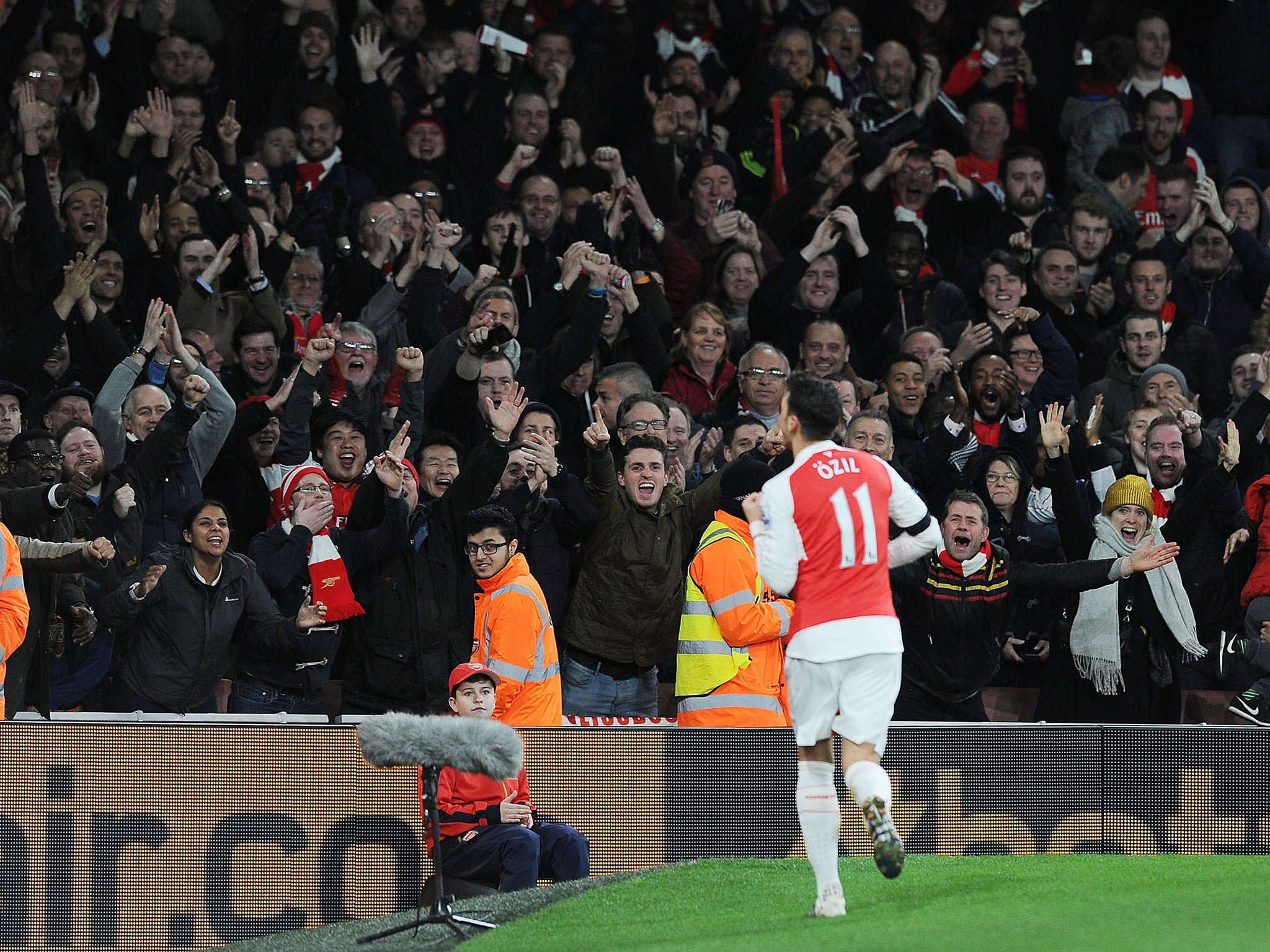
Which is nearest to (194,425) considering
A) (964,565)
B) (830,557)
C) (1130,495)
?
(964,565)

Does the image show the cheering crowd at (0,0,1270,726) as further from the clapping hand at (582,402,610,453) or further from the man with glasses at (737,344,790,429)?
the clapping hand at (582,402,610,453)

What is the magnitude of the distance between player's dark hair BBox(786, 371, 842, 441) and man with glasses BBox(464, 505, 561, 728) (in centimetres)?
221

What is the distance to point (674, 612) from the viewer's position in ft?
30.3

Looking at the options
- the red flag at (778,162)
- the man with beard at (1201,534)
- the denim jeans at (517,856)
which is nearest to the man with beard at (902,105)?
the red flag at (778,162)

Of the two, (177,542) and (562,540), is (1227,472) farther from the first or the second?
(177,542)

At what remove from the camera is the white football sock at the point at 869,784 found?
624 centimetres

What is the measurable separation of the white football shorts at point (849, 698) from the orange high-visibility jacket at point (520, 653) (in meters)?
2.05

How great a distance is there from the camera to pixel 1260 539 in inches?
404

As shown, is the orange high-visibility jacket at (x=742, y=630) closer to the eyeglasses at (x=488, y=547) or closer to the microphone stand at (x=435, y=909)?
the eyeglasses at (x=488, y=547)

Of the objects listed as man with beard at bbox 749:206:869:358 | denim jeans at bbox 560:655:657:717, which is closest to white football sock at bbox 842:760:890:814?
denim jeans at bbox 560:655:657:717

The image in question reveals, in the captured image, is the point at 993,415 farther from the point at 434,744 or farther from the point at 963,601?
the point at 434,744

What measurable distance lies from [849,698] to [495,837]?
1.97m

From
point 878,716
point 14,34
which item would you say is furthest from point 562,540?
point 14,34

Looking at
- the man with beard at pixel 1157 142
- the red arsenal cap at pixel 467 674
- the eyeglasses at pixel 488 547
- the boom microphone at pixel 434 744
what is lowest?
the boom microphone at pixel 434 744
